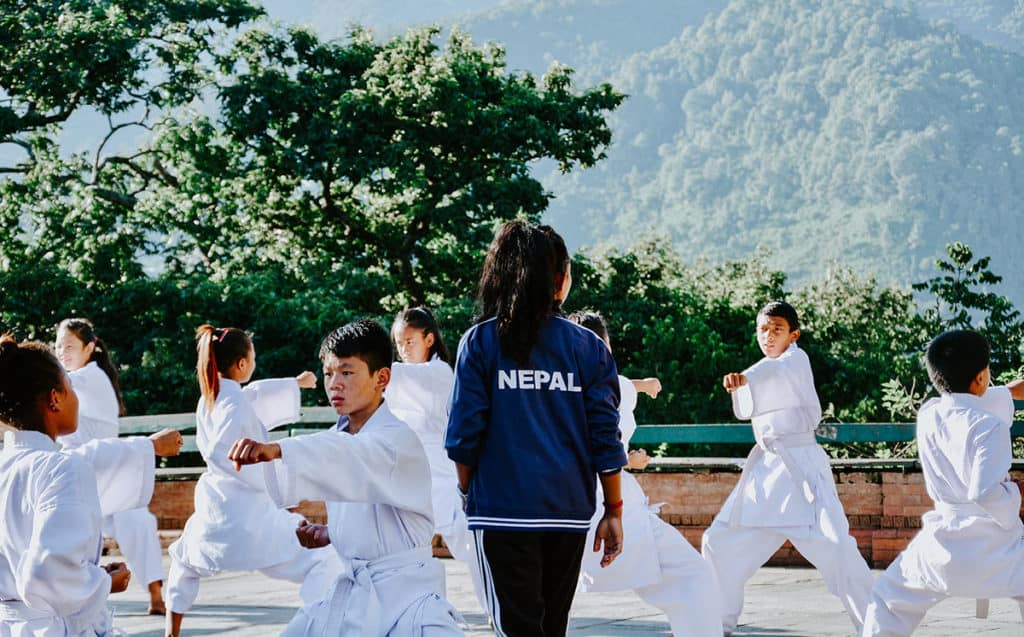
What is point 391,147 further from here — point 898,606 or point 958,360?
point 898,606

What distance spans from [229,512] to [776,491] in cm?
283

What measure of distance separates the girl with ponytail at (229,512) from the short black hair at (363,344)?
248 centimetres

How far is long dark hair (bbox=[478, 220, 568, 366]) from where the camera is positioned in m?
4.38

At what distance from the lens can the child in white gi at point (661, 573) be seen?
6141 mm

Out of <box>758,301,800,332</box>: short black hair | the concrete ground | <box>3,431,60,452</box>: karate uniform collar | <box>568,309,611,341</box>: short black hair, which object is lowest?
the concrete ground

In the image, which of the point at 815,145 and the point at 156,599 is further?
the point at 815,145

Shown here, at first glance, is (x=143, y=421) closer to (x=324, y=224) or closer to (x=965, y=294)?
(x=324, y=224)

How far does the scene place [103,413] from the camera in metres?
8.10

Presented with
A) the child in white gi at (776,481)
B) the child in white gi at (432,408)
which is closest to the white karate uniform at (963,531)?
the child in white gi at (776,481)

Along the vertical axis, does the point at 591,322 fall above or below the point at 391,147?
below

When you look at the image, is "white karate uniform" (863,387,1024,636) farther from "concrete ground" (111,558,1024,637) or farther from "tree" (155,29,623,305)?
"tree" (155,29,623,305)

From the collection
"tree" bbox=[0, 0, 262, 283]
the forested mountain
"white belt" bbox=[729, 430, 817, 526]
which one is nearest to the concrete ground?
"white belt" bbox=[729, 430, 817, 526]

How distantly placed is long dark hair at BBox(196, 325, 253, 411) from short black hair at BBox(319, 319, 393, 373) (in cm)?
248

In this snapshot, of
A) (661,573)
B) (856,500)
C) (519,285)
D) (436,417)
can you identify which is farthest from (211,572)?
(856,500)
